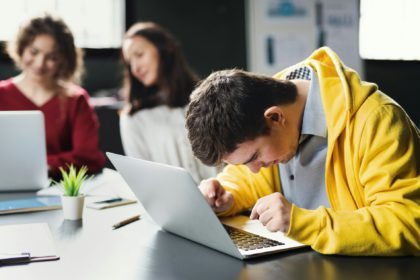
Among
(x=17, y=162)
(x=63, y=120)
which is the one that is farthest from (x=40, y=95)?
(x=17, y=162)

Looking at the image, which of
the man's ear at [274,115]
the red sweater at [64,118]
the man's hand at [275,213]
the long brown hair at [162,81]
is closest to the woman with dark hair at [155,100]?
the long brown hair at [162,81]

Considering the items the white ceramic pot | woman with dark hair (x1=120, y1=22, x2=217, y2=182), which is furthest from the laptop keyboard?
woman with dark hair (x1=120, y1=22, x2=217, y2=182)

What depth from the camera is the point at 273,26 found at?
15.6 ft

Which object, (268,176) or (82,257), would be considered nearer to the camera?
(82,257)

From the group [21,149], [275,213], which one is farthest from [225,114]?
[21,149]

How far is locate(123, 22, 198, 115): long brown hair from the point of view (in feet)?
10.9

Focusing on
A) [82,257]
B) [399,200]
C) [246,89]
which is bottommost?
[82,257]

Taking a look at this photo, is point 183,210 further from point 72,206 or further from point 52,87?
point 52,87

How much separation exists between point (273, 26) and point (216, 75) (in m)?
3.32

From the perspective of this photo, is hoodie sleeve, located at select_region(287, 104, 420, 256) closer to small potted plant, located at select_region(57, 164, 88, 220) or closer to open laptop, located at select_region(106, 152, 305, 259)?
open laptop, located at select_region(106, 152, 305, 259)

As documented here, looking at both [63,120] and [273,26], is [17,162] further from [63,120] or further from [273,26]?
[273,26]

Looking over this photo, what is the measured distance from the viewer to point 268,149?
1.51 meters

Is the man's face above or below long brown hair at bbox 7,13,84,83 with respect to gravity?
below

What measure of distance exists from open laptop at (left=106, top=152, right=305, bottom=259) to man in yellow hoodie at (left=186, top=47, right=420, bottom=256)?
83 mm
